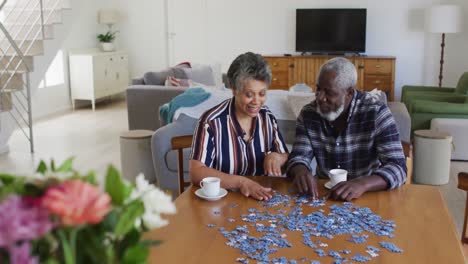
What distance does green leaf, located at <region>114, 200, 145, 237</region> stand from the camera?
699 millimetres

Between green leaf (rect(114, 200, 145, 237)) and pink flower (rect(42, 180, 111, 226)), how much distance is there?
89 mm

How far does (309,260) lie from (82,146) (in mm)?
4848

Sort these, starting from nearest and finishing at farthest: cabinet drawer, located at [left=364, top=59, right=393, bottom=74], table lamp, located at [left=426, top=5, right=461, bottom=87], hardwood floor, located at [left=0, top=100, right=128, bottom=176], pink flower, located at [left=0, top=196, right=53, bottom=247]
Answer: pink flower, located at [left=0, top=196, right=53, bottom=247] < hardwood floor, located at [left=0, top=100, right=128, bottom=176] < table lamp, located at [left=426, top=5, right=461, bottom=87] < cabinet drawer, located at [left=364, top=59, right=393, bottom=74]

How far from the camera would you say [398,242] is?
4.89 ft

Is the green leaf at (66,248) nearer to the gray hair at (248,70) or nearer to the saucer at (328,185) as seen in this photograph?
the saucer at (328,185)

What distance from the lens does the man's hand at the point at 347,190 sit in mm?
1831

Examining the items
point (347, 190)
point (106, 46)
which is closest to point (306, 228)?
point (347, 190)

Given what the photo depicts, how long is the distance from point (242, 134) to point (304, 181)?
0.40m

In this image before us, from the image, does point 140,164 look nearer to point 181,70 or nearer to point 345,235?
point 181,70

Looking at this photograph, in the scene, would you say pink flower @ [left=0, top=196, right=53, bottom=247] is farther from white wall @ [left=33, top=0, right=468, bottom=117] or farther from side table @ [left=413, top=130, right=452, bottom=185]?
white wall @ [left=33, top=0, right=468, bottom=117]

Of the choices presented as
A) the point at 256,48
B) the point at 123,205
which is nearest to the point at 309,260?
the point at 123,205

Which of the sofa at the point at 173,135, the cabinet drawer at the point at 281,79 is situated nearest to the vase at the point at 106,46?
the cabinet drawer at the point at 281,79

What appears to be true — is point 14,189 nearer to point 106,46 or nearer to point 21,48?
→ point 21,48

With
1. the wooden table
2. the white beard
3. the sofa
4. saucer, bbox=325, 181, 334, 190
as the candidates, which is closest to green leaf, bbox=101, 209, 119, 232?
the wooden table
